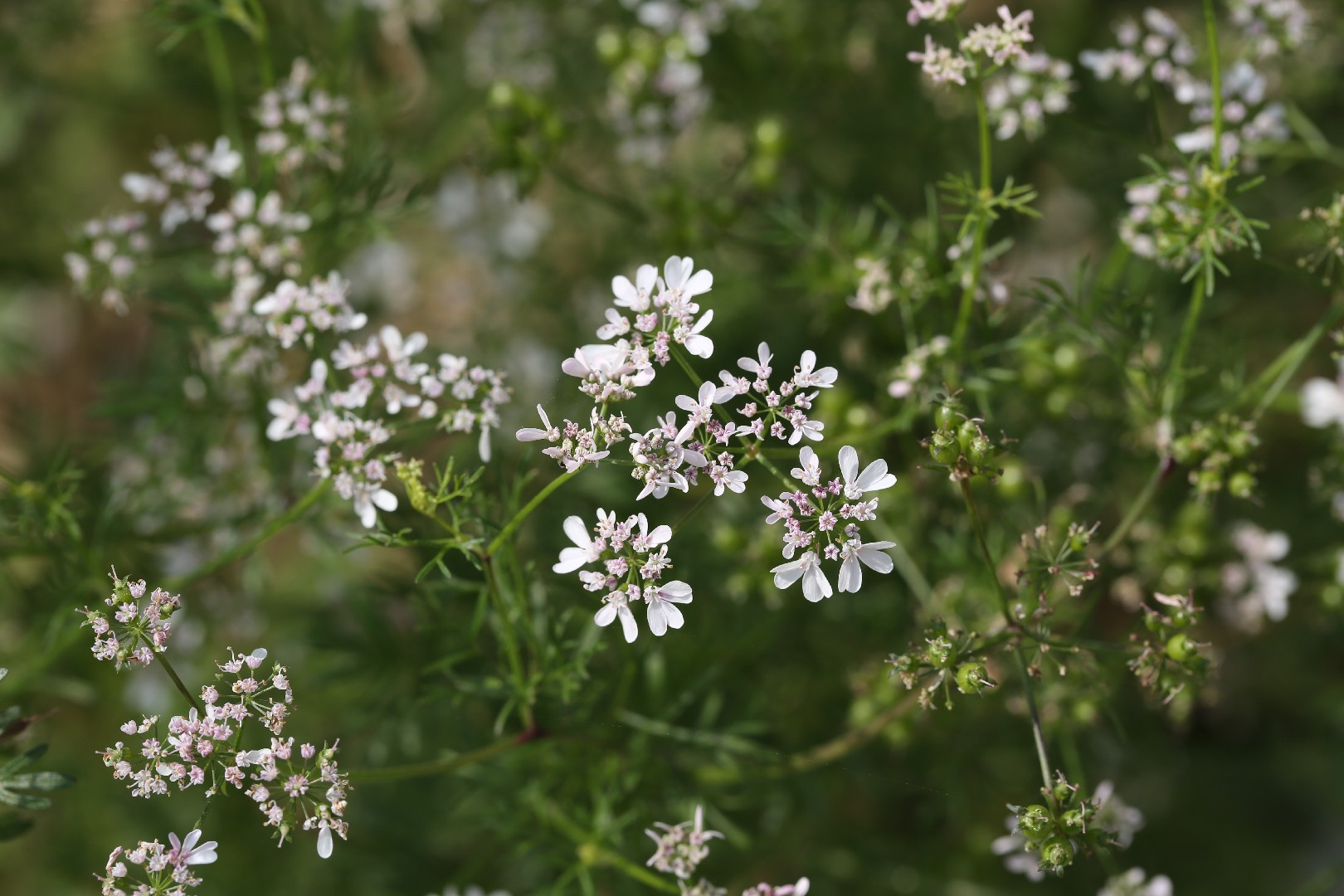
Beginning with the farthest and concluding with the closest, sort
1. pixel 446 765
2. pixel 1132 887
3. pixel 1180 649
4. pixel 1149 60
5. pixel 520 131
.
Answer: pixel 520 131 < pixel 1149 60 < pixel 1132 887 < pixel 446 765 < pixel 1180 649

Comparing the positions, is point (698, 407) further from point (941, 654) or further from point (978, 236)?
point (978, 236)

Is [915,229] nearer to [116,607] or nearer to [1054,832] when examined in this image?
[1054,832]

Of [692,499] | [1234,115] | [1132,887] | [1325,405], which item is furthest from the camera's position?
[692,499]

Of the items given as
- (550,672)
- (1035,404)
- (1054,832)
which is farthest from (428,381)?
(1035,404)

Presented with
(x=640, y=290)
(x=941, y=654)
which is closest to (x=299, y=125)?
(x=640, y=290)

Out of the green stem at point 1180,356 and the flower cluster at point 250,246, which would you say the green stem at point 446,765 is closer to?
the flower cluster at point 250,246
